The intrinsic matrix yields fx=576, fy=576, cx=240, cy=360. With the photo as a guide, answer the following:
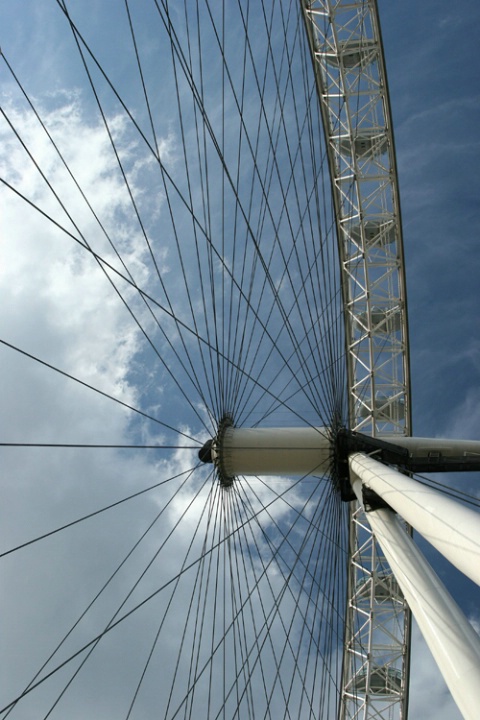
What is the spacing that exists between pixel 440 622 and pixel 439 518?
1.19 m

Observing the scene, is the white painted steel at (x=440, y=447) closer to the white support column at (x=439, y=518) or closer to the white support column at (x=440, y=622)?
the white support column at (x=439, y=518)

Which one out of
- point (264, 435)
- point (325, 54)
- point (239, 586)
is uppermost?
point (325, 54)

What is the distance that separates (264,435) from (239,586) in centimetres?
345

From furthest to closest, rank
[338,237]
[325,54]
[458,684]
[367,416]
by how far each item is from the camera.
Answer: [367,416]
[338,237]
[325,54]
[458,684]

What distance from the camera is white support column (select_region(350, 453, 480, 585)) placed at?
5098 millimetres

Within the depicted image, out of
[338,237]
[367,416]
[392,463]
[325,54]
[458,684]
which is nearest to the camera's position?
[458,684]

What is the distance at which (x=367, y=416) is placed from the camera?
78.6 feet

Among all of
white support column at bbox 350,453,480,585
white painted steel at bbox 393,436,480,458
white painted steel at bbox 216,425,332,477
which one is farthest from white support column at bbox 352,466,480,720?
white painted steel at bbox 393,436,480,458

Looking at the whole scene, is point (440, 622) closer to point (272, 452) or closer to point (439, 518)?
point (439, 518)

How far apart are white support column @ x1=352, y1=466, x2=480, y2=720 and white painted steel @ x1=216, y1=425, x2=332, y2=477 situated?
4.81 metres

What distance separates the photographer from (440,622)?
20.3ft

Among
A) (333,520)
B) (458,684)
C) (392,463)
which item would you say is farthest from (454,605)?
(333,520)

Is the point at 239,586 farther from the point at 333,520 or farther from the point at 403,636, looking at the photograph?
the point at 403,636

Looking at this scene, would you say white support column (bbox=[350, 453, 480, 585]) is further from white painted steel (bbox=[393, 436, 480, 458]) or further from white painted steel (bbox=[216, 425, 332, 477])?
white painted steel (bbox=[393, 436, 480, 458])
